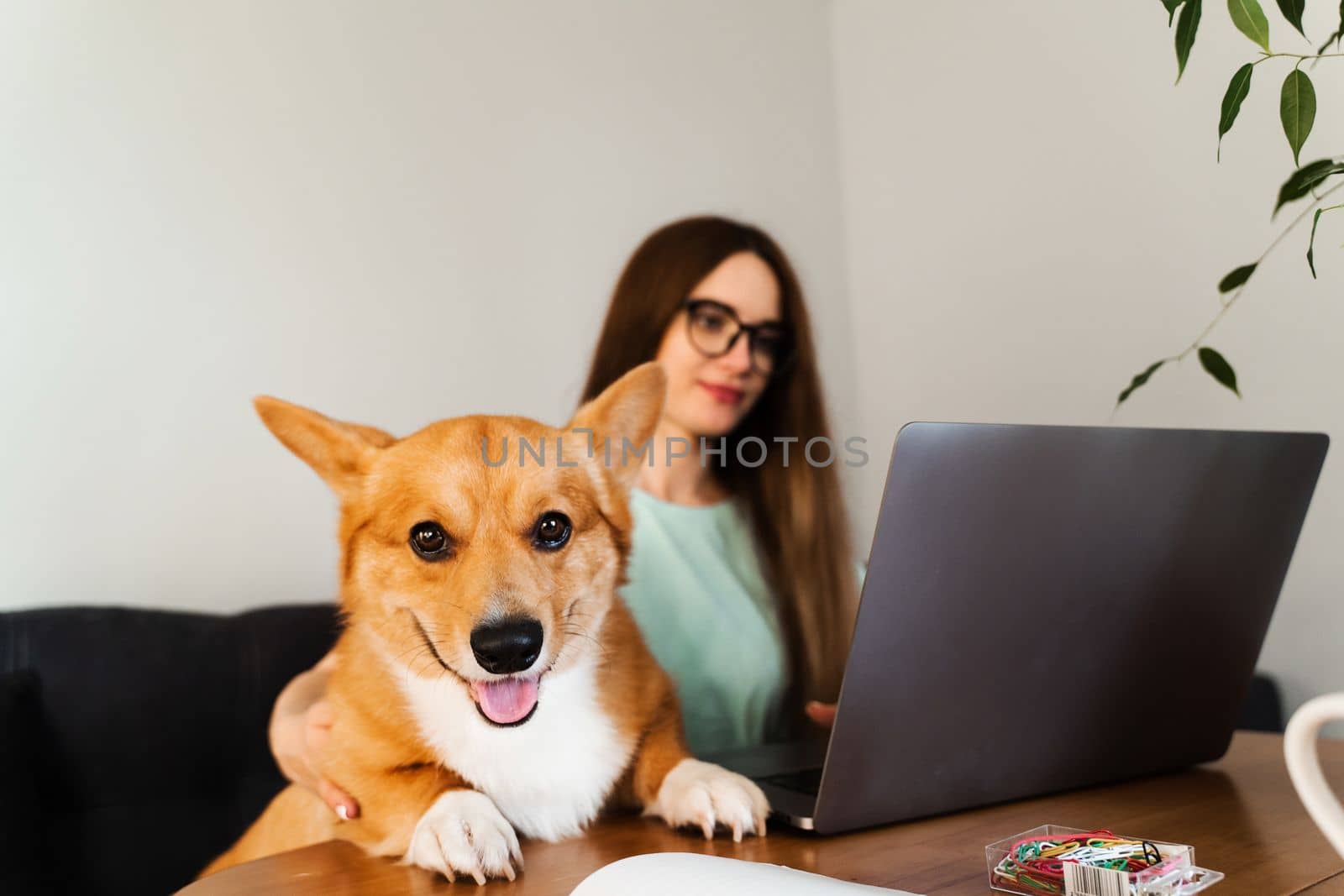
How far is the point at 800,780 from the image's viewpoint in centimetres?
92

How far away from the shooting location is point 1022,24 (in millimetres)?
2348

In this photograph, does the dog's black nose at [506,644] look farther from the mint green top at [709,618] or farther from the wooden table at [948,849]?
the mint green top at [709,618]

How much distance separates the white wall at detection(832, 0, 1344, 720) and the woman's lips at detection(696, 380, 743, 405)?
Answer: 925 millimetres

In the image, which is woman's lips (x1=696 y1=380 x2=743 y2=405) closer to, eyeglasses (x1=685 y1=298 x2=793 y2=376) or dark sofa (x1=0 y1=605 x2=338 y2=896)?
eyeglasses (x1=685 y1=298 x2=793 y2=376)

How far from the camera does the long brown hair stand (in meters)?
1.66

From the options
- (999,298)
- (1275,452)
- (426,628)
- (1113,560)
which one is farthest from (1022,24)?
(426,628)

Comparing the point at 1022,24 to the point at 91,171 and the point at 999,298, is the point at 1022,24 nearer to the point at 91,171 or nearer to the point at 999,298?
the point at 999,298

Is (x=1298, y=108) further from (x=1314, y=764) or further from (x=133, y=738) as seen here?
(x=133, y=738)

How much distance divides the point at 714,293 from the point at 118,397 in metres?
1.15

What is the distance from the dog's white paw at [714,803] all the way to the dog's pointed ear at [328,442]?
1.48ft

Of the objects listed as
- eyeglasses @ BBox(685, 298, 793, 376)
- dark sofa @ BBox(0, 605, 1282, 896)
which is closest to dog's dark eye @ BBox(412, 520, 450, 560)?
eyeglasses @ BBox(685, 298, 793, 376)

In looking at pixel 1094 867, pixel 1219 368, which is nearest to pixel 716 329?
pixel 1219 368

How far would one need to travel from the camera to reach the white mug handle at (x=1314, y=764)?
462mm

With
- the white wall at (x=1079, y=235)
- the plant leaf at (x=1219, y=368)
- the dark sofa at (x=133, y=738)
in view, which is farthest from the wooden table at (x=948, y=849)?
the white wall at (x=1079, y=235)
